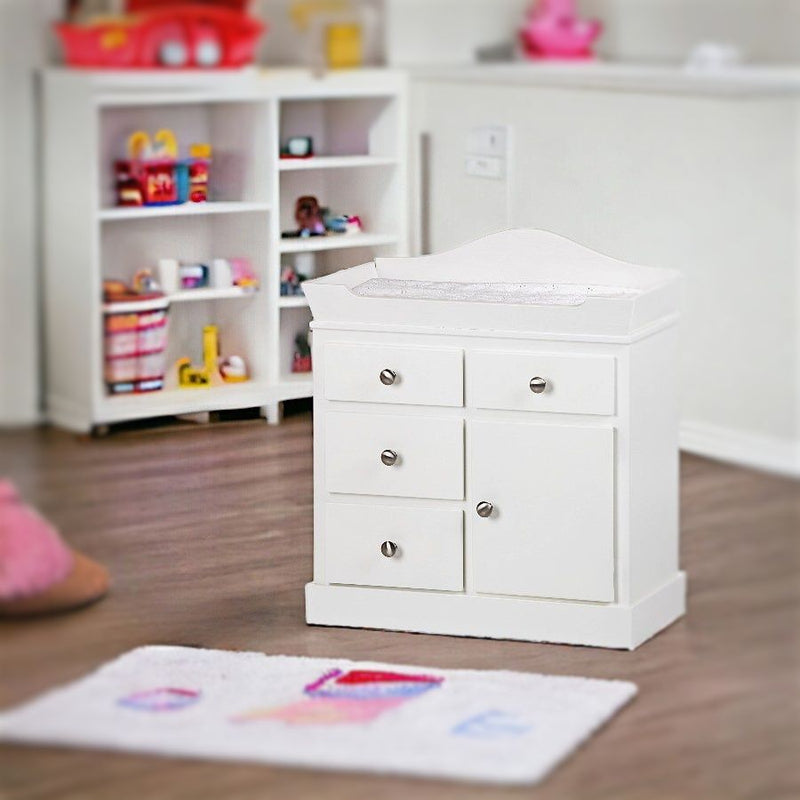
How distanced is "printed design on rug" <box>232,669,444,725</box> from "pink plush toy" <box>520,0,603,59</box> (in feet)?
2.54

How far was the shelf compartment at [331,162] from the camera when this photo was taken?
2.35 meters

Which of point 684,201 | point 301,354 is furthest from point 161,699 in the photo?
point 684,201

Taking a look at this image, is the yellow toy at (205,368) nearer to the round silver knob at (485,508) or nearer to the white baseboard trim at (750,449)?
the round silver knob at (485,508)

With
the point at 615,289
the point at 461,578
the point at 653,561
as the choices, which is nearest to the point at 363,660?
the point at 461,578

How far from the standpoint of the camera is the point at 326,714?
231cm

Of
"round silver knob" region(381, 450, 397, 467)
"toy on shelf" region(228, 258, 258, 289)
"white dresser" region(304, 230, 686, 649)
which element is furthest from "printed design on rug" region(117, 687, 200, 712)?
"toy on shelf" region(228, 258, 258, 289)

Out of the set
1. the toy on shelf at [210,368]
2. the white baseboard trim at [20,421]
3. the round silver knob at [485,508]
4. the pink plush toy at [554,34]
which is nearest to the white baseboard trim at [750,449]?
the round silver knob at [485,508]

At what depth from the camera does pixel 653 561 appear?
2.58 m

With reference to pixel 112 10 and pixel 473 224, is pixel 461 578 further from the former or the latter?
pixel 112 10

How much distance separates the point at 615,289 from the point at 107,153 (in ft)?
2.20

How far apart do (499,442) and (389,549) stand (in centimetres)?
22

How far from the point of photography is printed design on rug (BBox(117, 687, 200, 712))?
7.69ft

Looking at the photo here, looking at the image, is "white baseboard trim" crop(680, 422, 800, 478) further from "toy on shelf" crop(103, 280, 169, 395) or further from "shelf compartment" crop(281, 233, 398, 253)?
"toy on shelf" crop(103, 280, 169, 395)

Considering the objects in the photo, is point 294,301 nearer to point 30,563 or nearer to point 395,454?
point 395,454
